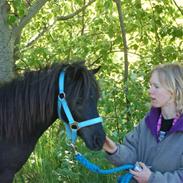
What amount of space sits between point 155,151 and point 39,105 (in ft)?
2.75

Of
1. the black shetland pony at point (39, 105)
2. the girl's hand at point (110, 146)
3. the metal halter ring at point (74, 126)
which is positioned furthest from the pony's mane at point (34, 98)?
the girl's hand at point (110, 146)

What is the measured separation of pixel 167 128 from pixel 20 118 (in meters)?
0.99

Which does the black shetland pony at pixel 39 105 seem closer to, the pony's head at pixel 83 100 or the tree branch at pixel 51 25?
the pony's head at pixel 83 100

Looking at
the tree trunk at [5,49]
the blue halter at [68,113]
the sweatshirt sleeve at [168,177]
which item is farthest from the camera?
the tree trunk at [5,49]

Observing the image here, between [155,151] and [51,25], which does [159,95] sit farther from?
[51,25]

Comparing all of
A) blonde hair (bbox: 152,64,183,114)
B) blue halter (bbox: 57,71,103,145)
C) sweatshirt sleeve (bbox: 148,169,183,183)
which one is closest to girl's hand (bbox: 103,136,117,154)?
blue halter (bbox: 57,71,103,145)

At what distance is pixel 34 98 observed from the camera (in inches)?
117

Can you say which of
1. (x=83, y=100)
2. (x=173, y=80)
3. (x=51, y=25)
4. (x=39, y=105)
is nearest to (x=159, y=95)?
(x=173, y=80)

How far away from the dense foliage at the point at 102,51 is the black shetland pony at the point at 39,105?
36.7 inches

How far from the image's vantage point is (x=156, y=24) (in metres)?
5.52

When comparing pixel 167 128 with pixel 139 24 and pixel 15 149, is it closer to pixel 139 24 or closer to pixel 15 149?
pixel 15 149

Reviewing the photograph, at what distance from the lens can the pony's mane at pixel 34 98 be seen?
2973 millimetres

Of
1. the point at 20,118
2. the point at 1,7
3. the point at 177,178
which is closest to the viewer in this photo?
the point at 177,178

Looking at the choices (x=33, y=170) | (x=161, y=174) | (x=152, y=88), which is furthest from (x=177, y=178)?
(x=33, y=170)
